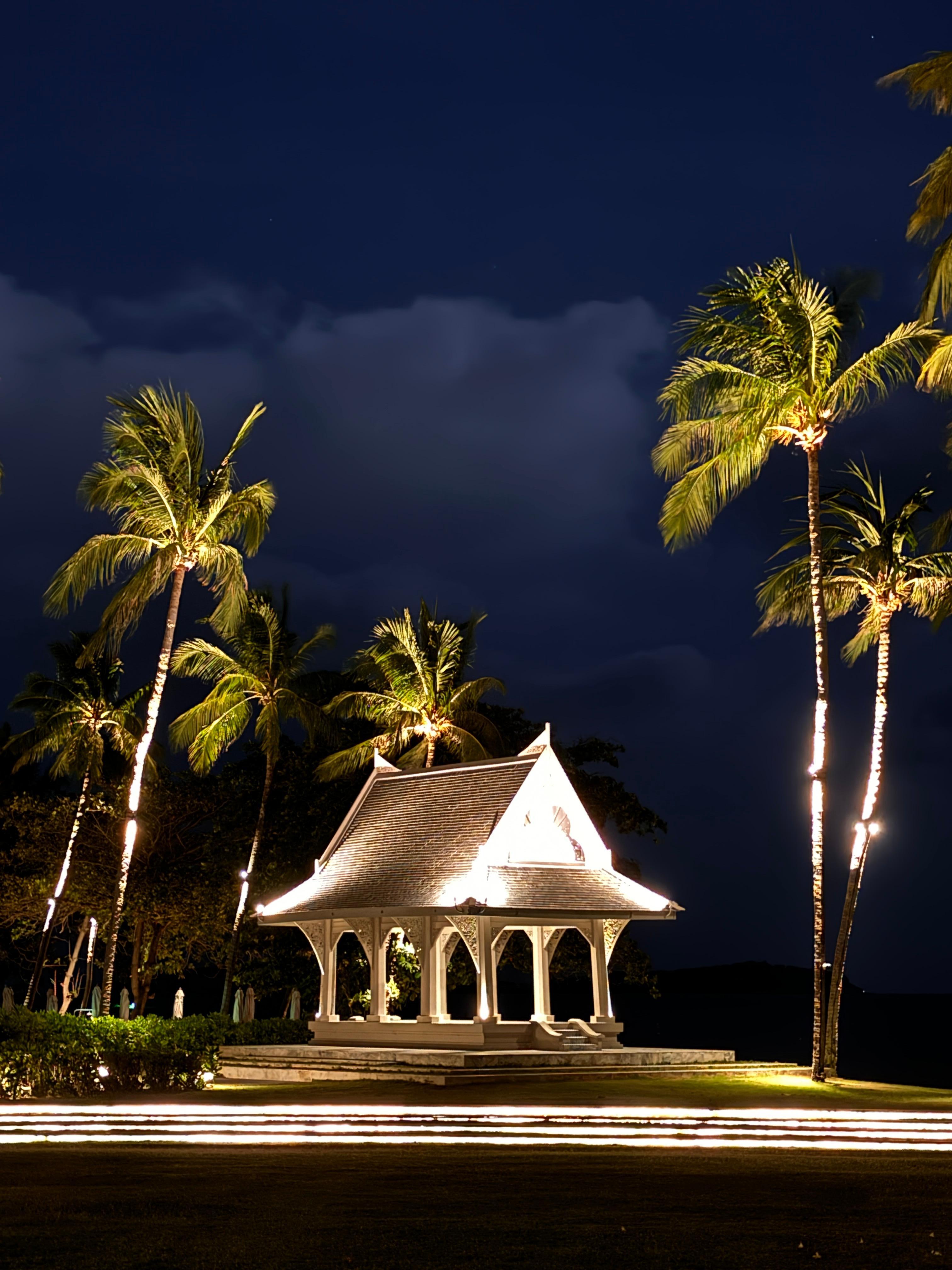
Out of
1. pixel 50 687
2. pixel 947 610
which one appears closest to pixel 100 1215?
pixel 947 610

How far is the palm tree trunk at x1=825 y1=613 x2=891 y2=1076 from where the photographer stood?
2691cm

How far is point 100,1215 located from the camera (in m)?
8.95

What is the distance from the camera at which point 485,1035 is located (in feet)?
89.9

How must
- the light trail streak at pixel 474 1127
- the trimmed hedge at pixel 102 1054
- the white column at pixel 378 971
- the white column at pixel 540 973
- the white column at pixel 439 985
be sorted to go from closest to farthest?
the light trail streak at pixel 474 1127 → the trimmed hedge at pixel 102 1054 → the white column at pixel 439 985 → the white column at pixel 378 971 → the white column at pixel 540 973

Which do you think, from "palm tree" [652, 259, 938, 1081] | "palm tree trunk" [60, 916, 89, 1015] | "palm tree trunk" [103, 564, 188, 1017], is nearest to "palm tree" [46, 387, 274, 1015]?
"palm tree trunk" [103, 564, 188, 1017]

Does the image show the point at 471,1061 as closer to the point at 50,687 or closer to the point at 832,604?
the point at 832,604

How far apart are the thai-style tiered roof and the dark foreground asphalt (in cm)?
1496

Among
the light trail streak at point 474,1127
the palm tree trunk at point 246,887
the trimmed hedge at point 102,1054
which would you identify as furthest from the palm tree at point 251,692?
the light trail streak at point 474,1127

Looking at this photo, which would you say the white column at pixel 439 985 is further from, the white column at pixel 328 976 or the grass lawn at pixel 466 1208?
the grass lawn at pixel 466 1208

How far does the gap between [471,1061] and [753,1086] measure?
4.88 m

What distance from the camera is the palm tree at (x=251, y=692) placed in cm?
3784

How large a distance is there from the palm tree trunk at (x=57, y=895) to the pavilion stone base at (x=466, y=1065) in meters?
13.5

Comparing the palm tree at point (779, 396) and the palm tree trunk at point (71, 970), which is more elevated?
the palm tree at point (779, 396)

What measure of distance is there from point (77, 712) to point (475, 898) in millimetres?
21566
